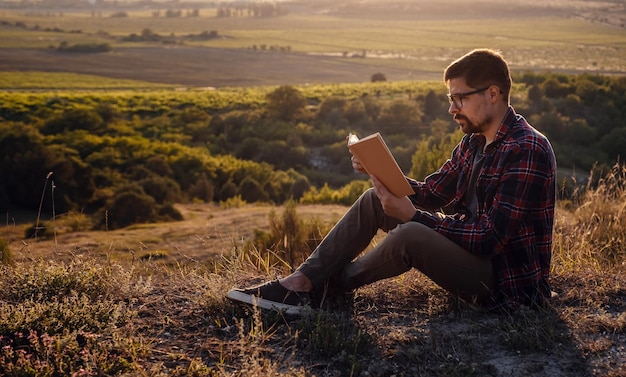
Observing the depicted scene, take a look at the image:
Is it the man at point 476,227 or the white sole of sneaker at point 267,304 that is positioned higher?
the man at point 476,227

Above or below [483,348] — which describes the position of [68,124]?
below

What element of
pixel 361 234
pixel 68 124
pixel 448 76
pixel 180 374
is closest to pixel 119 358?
pixel 180 374

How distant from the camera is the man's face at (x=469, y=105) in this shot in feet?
10.4

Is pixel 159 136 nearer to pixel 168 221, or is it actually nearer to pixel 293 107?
pixel 293 107

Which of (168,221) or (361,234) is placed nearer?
(361,234)

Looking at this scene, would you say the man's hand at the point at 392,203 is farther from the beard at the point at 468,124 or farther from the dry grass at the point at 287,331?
the dry grass at the point at 287,331

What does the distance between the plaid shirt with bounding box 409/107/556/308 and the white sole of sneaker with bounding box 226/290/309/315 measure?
743mm

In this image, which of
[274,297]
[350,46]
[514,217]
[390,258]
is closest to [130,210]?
[274,297]

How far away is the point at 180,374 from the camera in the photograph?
2904 millimetres

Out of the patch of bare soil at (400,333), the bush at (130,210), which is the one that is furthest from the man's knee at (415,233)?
the bush at (130,210)

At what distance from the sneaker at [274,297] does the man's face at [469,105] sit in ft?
3.81

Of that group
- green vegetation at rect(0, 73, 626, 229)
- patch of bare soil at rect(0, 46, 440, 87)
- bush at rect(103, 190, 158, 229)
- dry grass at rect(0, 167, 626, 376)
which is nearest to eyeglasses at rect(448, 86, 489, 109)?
dry grass at rect(0, 167, 626, 376)

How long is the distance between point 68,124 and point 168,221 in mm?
19394

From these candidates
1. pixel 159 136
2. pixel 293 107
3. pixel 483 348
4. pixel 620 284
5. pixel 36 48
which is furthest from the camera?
pixel 36 48
